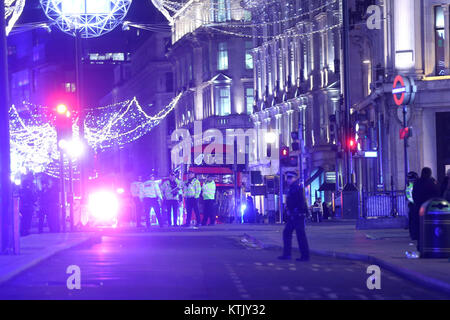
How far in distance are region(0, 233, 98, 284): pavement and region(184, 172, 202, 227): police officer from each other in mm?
9035

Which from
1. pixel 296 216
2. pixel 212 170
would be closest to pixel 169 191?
pixel 212 170

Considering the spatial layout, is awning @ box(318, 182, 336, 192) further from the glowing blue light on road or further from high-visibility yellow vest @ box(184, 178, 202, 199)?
high-visibility yellow vest @ box(184, 178, 202, 199)

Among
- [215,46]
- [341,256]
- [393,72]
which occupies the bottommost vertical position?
[341,256]

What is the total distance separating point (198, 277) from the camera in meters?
18.5

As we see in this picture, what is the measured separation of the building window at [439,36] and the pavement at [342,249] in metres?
12.8

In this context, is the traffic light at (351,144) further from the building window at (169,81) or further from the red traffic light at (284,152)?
the building window at (169,81)

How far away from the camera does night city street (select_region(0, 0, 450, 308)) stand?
1809 cm

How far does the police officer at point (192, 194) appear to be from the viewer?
138 feet

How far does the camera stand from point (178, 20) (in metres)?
107

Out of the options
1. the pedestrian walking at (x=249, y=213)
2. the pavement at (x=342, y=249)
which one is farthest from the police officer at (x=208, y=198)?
the pedestrian walking at (x=249, y=213)

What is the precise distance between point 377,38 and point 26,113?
77.0 meters

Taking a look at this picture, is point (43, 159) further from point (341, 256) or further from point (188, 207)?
point (341, 256)

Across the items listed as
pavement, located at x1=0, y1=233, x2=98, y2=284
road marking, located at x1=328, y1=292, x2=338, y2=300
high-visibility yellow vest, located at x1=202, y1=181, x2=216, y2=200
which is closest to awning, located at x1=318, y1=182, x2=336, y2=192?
high-visibility yellow vest, located at x1=202, y1=181, x2=216, y2=200
